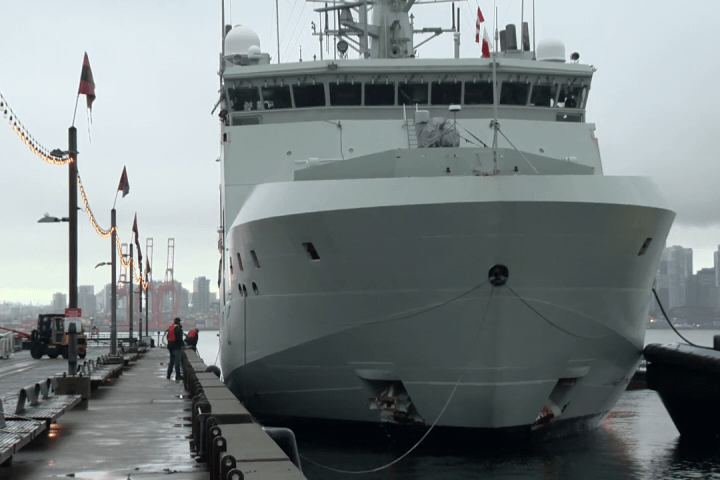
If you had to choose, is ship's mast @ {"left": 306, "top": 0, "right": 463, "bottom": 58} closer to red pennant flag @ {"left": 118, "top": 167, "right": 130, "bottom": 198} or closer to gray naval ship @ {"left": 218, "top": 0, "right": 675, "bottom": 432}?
gray naval ship @ {"left": 218, "top": 0, "right": 675, "bottom": 432}

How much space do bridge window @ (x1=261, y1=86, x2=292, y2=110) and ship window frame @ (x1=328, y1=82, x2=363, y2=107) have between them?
923mm

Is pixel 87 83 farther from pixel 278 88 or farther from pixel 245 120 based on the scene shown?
pixel 278 88

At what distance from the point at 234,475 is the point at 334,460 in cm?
892

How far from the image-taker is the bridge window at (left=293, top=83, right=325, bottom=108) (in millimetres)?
20188

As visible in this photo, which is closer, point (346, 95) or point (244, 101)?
point (346, 95)

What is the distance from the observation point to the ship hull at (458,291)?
46.2 ft

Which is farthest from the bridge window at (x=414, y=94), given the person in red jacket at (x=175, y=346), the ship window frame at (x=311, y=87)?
the person in red jacket at (x=175, y=346)

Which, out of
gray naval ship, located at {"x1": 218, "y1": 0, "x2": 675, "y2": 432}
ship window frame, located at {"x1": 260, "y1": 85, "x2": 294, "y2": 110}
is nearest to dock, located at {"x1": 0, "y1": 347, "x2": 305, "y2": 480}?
gray naval ship, located at {"x1": 218, "y1": 0, "x2": 675, "y2": 432}

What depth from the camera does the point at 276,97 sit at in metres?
20.5

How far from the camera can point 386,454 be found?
15.6 meters

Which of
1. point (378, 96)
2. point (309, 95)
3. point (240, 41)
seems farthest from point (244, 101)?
point (378, 96)

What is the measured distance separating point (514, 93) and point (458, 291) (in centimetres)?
758

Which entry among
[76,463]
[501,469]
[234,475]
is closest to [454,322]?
[501,469]

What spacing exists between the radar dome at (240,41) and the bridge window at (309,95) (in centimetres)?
289
